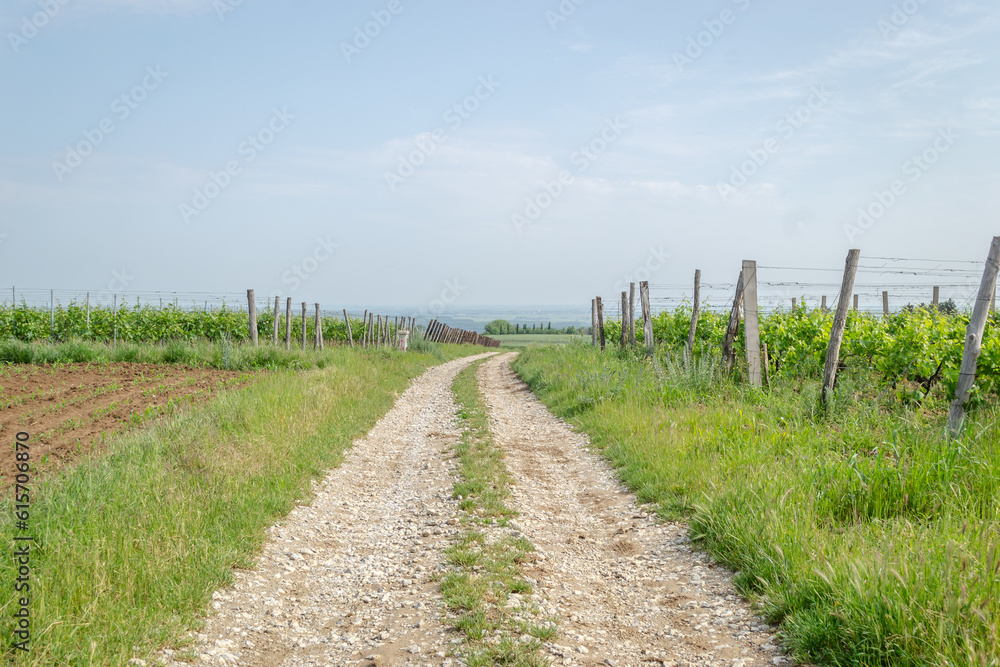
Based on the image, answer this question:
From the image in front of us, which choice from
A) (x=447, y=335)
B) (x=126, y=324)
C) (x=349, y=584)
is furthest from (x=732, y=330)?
(x=447, y=335)

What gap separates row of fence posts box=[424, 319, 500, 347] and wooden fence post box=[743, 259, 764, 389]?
26934mm

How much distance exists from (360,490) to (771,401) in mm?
5576

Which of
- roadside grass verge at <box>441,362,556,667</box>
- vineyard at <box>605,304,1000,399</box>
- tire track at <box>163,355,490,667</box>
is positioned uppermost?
vineyard at <box>605,304,1000,399</box>

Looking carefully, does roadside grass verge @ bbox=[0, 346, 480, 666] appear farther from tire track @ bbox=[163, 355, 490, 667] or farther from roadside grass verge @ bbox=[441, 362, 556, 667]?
roadside grass verge @ bbox=[441, 362, 556, 667]

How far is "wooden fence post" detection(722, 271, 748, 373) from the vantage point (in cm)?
987

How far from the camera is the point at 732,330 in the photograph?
10141 mm

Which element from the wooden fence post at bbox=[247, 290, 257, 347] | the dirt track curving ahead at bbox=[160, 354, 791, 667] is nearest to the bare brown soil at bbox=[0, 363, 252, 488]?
the wooden fence post at bbox=[247, 290, 257, 347]

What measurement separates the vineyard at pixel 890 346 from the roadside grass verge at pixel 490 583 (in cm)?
512

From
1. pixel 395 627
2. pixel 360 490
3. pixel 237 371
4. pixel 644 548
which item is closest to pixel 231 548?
pixel 395 627

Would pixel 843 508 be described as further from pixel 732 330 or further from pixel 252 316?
pixel 252 316

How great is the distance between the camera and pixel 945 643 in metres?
2.83

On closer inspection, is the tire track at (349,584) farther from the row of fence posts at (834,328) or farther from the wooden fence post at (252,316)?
the wooden fence post at (252,316)

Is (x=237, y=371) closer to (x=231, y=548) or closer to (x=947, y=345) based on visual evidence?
(x=231, y=548)

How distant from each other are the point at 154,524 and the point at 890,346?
347 inches
